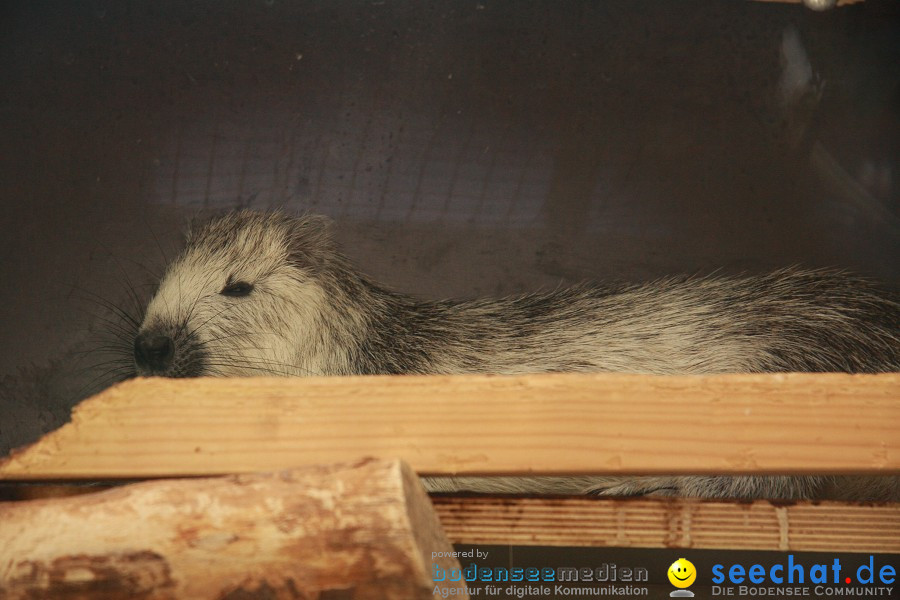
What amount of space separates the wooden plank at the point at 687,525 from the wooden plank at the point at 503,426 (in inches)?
9.6

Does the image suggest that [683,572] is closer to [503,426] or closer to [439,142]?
[503,426]

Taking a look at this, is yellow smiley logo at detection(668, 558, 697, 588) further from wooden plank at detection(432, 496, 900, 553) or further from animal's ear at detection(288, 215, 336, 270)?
animal's ear at detection(288, 215, 336, 270)

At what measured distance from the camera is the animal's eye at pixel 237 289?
1372 millimetres

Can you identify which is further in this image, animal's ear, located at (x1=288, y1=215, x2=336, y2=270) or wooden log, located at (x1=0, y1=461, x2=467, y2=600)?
animal's ear, located at (x1=288, y1=215, x2=336, y2=270)

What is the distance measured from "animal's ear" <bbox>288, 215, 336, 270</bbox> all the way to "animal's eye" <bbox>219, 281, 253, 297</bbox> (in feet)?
0.29

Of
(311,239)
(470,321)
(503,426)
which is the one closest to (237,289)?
A: (311,239)

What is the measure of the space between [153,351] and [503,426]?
0.67 m

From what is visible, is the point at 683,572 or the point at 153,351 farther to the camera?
the point at 153,351

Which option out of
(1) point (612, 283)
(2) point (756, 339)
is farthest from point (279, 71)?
(2) point (756, 339)

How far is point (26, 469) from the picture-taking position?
36.1 inches

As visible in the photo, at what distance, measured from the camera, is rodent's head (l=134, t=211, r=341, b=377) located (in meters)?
1.31

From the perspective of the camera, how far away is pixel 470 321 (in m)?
1.38

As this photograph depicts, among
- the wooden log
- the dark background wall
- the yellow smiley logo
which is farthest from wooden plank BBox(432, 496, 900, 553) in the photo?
the dark background wall

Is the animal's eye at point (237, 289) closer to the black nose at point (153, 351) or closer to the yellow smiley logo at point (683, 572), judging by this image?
the black nose at point (153, 351)
